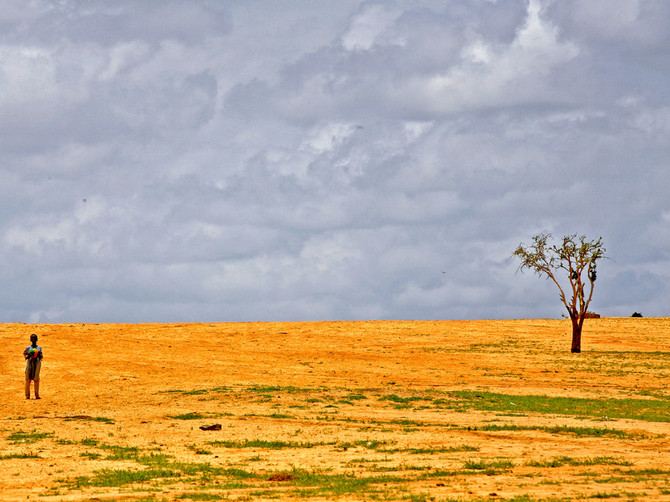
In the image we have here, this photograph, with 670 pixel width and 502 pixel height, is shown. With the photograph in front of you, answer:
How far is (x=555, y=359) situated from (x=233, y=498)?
129 ft

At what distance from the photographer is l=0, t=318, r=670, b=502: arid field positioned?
53.8 feet

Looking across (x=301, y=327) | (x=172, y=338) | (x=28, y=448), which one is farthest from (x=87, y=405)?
(x=301, y=327)

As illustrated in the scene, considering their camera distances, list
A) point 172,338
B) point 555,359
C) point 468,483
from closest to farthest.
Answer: point 468,483, point 555,359, point 172,338

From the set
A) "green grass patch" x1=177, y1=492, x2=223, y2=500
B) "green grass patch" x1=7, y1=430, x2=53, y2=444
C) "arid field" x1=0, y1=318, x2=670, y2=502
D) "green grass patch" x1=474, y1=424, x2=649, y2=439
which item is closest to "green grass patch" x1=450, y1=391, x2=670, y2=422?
"arid field" x1=0, y1=318, x2=670, y2=502

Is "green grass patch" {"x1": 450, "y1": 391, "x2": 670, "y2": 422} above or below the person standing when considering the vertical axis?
below

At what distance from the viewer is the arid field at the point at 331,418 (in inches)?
646

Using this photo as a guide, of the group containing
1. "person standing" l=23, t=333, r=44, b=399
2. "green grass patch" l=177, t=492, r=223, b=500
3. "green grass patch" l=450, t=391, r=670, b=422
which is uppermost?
"person standing" l=23, t=333, r=44, b=399

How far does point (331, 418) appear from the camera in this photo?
27281 millimetres

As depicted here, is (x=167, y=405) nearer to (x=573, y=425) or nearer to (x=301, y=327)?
(x=573, y=425)

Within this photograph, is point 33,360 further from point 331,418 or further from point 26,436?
point 331,418

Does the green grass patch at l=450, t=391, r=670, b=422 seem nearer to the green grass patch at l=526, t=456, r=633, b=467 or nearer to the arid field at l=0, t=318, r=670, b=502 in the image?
the arid field at l=0, t=318, r=670, b=502

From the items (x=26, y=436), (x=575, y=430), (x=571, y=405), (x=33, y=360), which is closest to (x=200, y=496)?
(x=26, y=436)

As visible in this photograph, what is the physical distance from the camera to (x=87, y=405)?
106ft

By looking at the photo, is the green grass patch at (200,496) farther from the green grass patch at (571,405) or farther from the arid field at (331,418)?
the green grass patch at (571,405)
